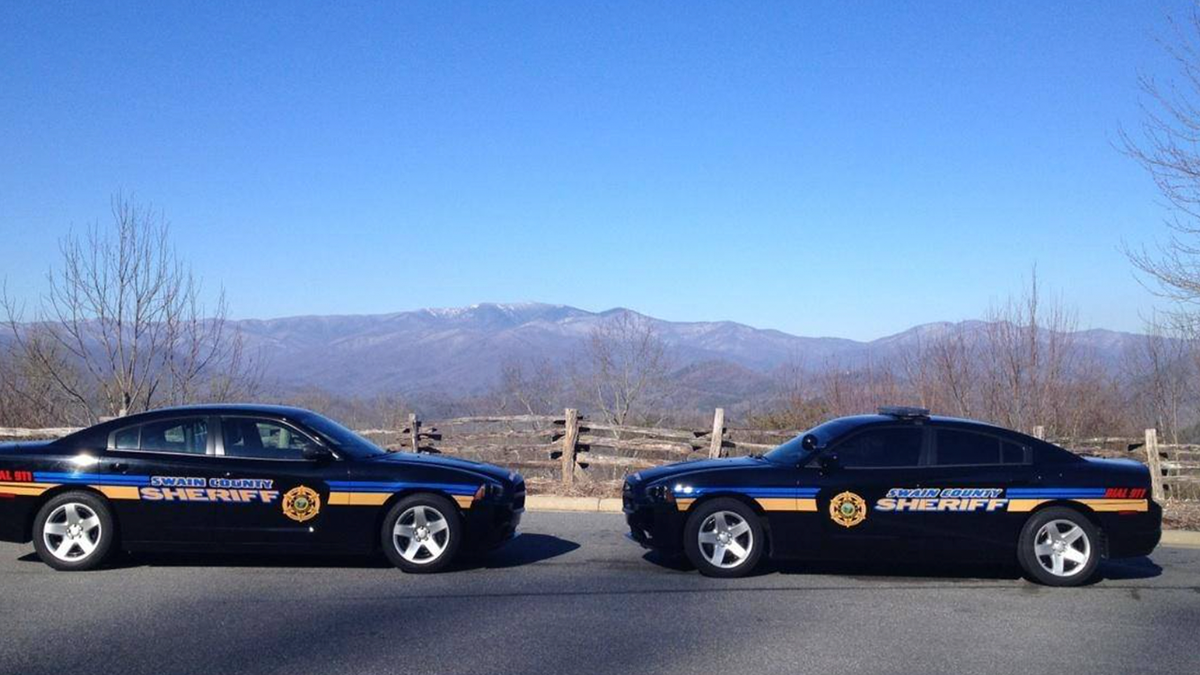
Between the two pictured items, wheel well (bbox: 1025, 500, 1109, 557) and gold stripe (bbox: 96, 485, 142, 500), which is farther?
wheel well (bbox: 1025, 500, 1109, 557)

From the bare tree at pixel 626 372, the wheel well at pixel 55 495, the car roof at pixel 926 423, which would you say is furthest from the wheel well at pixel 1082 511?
the bare tree at pixel 626 372

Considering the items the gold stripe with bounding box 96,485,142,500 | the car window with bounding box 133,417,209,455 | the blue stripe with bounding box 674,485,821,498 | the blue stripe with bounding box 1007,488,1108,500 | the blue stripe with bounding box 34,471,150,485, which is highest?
the car window with bounding box 133,417,209,455

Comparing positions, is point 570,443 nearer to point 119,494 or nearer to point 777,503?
point 777,503

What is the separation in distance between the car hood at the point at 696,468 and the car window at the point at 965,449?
159cm

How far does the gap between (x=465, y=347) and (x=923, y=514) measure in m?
141

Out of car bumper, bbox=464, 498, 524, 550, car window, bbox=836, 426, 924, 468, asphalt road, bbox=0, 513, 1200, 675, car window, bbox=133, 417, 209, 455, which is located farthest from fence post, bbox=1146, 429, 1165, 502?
car window, bbox=133, 417, 209, 455

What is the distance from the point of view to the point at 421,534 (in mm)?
8992

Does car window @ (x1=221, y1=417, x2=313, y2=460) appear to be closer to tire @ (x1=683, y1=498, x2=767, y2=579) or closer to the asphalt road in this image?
the asphalt road

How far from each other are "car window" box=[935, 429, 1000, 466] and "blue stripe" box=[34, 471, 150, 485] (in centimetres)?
686

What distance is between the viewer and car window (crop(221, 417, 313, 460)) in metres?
9.12

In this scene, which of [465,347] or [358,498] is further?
[465,347]

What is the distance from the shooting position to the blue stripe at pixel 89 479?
8836 mm

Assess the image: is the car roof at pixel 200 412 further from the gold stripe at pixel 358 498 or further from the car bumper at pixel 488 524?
the car bumper at pixel 488 524

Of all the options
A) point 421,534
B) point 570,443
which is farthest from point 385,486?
point 570,443
